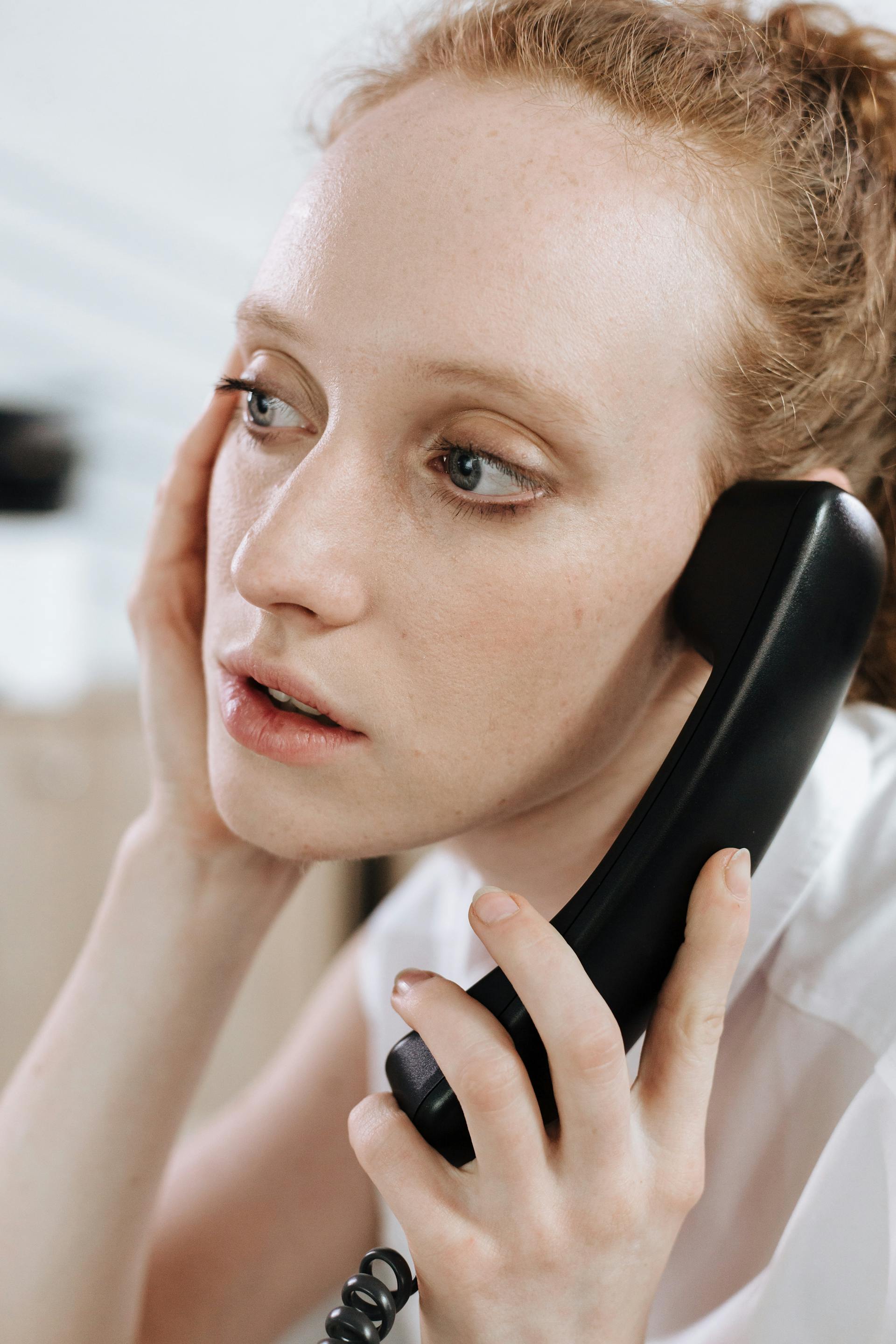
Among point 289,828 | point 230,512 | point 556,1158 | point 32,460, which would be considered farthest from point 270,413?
point 32,460

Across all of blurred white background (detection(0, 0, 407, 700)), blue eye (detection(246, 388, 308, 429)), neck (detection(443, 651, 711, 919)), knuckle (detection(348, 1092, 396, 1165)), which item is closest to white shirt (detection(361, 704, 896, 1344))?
neck (detection(443, 651, 711, 919))

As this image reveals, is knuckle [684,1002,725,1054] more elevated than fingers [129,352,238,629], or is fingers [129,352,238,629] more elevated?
fingers [129,352,238,629]

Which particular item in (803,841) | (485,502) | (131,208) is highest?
(131,208)

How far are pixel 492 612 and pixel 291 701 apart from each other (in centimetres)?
14

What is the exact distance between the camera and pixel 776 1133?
68cm

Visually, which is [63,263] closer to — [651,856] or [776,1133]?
[651,856]

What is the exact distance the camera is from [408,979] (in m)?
0.60

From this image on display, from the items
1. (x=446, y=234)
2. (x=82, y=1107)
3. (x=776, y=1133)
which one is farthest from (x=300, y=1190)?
(x=446, y=234)

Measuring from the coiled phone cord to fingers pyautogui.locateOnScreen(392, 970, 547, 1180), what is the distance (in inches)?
4.5

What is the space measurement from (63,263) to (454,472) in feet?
3.74

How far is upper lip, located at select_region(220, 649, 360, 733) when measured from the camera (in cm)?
63

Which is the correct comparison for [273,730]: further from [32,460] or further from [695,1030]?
[32,460]

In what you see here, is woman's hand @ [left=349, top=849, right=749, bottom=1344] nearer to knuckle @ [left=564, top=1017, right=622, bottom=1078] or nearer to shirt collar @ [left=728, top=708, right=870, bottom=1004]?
knuckle @ [left=564, top=1017, right=622, bottom=1078]

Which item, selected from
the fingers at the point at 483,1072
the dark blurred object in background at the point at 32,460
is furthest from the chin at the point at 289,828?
the dark blurred object in background at the point at 32,460
